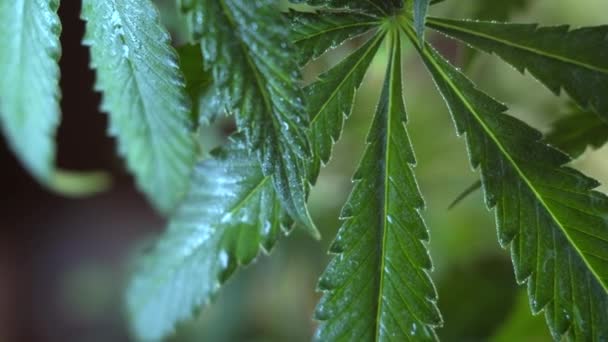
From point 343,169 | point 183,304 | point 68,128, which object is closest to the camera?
point 183,304

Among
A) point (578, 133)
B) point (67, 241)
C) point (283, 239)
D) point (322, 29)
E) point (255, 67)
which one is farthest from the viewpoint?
point (67, 241)

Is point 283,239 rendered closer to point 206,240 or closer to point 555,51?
point 206,240

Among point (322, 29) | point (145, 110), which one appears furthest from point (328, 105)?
point (145, 110)

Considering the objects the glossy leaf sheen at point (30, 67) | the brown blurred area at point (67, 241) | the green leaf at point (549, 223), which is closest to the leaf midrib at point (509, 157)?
the green leaf at point (549, 223)

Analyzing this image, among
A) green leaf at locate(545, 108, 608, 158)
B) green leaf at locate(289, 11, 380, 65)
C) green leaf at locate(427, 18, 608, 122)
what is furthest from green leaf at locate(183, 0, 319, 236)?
green leaf at locate(545, 108, 608, 158)

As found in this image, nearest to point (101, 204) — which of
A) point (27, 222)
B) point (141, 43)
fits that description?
point (27, 222)

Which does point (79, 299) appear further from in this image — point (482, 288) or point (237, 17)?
point (237, 17)
